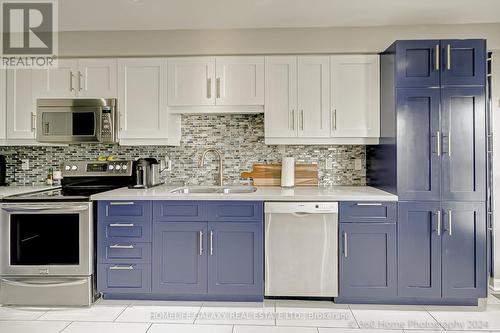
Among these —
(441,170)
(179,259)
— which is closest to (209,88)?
(179,259)

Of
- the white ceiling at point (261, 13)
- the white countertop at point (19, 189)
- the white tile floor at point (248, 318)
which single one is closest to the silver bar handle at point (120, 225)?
the white tile floor at point (248, 318)

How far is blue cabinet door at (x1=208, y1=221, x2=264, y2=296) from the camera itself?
2852 millimetres

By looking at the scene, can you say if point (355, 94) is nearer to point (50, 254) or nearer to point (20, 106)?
point (50, 254)

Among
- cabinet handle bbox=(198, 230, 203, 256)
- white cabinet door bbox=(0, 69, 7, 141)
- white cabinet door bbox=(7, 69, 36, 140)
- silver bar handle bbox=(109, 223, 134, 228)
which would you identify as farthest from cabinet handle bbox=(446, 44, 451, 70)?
white cabinet door bbox=(0, 69, 7, 141)

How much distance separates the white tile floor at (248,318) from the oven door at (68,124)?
1.43m

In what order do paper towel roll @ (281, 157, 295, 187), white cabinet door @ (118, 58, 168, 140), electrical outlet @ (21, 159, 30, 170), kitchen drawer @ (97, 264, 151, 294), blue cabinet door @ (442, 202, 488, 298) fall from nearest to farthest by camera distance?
blue cabinet door @ (442, 202, 488, 298), kitchen drawer @ (97, 264, 151, 294), white cabinet door @ (118, 58, 168, 140), paper towel roll @ (281, 157, 295, 187), electrical outlet @ (21, 159, 30, 170)

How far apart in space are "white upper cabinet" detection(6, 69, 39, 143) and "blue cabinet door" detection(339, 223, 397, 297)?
2946 mm

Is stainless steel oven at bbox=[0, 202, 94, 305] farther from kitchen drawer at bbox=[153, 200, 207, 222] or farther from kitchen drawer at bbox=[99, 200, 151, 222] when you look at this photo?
kitchen drawer at bbox=[153, 200, 207, 222]

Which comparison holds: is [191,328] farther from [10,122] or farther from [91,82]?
[10,122]

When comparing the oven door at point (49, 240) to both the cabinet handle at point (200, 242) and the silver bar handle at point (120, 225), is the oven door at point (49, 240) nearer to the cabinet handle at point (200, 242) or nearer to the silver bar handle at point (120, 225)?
the silver bar handle at point (120, 225)

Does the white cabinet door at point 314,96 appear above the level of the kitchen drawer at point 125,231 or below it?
above

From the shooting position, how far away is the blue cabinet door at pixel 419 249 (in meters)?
2.80

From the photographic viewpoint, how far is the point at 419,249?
9.24 ft

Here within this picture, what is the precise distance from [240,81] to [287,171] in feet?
3.07
